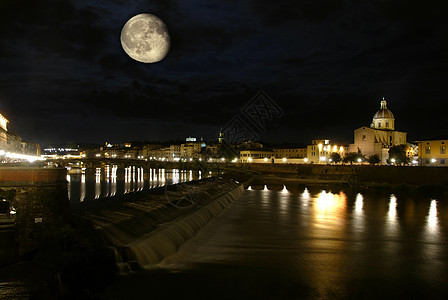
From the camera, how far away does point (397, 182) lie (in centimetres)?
4372

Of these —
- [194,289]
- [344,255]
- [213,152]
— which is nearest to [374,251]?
[344,255]

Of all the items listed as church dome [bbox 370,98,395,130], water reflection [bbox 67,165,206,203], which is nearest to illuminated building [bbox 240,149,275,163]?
church dome [bbox 370,98,395,130]

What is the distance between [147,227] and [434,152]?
48504 mm

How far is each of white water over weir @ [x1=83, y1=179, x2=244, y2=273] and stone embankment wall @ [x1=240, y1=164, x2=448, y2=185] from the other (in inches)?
1172

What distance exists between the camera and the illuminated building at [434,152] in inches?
1986

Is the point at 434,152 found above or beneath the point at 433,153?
above

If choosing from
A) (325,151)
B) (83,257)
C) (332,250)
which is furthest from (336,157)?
(83,257)

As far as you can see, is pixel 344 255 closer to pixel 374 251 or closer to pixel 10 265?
pixel 374 251

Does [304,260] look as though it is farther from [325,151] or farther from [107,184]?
[325,151]

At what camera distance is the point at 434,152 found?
168ft

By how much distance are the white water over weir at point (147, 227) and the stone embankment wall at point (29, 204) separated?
1609mm

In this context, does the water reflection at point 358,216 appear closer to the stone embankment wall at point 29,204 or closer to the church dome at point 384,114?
the stone embankment wall at point 29,204

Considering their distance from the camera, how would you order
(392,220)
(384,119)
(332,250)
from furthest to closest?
(384,119)
(392,220)
(332,250)

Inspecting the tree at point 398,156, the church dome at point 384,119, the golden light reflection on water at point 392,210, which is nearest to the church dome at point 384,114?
the church dome at point 384,119
